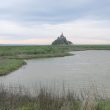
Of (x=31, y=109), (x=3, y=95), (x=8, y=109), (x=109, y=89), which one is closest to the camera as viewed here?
(x=8, y=109)

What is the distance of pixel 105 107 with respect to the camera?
8586 millimetres

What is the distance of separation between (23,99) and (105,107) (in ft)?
9.70

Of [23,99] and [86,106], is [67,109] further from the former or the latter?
[23,99]

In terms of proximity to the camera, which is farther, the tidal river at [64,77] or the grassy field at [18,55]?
the grassy field at [18,55]

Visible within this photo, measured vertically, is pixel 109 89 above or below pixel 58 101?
below

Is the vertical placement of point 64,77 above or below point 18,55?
below

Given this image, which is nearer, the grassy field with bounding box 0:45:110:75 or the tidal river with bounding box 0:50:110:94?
the tidal river with bounding box 0:50:110:94

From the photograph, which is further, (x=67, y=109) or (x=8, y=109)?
(x=8, y=109)

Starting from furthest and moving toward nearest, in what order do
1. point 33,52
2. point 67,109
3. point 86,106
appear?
point 33,52 < point 67,109 < point 86,106

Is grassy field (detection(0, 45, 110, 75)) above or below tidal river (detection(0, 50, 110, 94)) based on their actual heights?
above

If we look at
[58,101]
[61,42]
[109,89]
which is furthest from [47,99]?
[61,42]

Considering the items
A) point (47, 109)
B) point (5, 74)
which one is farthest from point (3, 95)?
point (5, 74)

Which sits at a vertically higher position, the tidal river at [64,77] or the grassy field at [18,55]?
the grassy field at [18,55]

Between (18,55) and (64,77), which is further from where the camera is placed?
(18,55)
